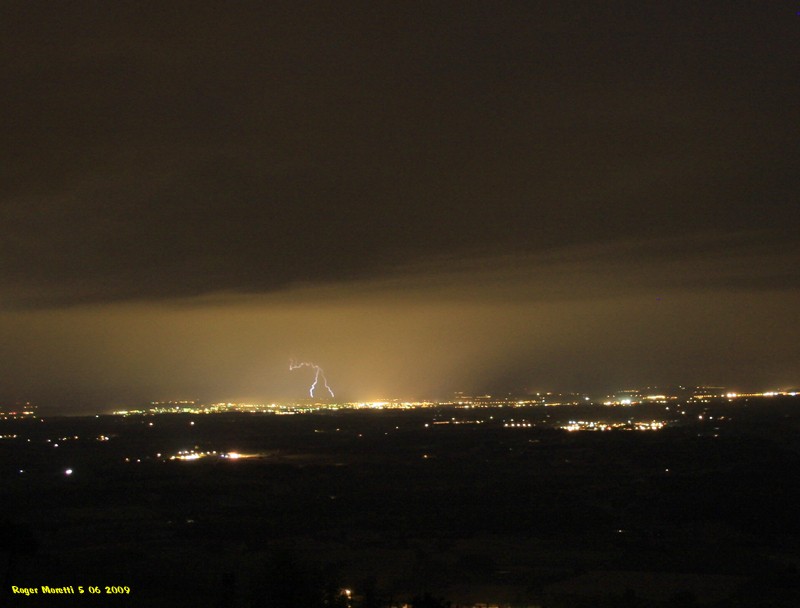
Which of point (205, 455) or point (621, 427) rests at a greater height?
point (205, 455)

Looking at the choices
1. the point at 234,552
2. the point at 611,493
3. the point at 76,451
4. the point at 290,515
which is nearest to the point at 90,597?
the point at 234,552

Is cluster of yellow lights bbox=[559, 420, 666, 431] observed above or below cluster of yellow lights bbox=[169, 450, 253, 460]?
below

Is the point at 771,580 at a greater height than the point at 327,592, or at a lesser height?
lesser

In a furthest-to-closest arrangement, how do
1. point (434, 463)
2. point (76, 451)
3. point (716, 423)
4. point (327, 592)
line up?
point (716, 423) < point (76, 451) < point (434, 463) < point (327, 592)

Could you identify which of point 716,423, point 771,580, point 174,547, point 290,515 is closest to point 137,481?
point 290,515

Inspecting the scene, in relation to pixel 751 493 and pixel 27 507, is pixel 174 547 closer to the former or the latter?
pixel 27 507

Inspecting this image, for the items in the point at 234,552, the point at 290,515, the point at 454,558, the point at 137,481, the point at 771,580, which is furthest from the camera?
the point at 137,481

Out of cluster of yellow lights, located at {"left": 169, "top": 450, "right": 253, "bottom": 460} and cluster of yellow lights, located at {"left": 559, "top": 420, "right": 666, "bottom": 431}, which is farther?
cluster of yellow lights, located at {"left": 559, "top": 420, "right": 666, "bottom": 431}

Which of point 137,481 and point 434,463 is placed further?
point 434,463

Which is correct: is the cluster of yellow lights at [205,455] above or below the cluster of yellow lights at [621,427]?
above

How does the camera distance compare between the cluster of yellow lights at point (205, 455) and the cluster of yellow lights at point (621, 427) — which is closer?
the cluster of yellow lights at point (205, 455)

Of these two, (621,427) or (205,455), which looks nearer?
(205,455)
